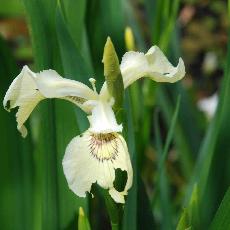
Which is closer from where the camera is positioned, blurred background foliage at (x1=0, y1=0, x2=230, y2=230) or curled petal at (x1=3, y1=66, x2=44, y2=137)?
curled petal at (x1=3, y1=66, x2=44, y2=137)

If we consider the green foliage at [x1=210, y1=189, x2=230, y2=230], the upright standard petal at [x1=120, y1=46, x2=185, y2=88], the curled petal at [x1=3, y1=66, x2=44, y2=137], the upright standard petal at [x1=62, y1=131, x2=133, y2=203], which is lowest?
the green foliage at [x1=210, y1=189, x2=230, y2=230]

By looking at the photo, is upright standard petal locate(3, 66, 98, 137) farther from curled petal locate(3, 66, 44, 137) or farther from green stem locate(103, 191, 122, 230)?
green stem locate(103, 191, 122, 230)

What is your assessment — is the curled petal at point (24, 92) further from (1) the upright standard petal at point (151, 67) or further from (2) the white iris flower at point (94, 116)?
(1) the upright standard petal at point (151, 67)

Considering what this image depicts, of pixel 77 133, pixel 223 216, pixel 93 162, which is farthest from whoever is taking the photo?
pixel 77 133

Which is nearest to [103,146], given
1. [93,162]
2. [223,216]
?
[93,162]

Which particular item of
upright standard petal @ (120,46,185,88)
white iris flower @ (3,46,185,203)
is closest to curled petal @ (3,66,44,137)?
white iris flower @ (3,46,185,203)

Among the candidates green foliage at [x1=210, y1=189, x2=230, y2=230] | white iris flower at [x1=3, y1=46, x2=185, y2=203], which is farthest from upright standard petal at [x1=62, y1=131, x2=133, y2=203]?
green foliage at [x1=210, y1=189, x2=230, y2=230]

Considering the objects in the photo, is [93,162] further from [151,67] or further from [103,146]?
[151,67]

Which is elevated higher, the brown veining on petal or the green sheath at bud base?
the green sheath at bud base
